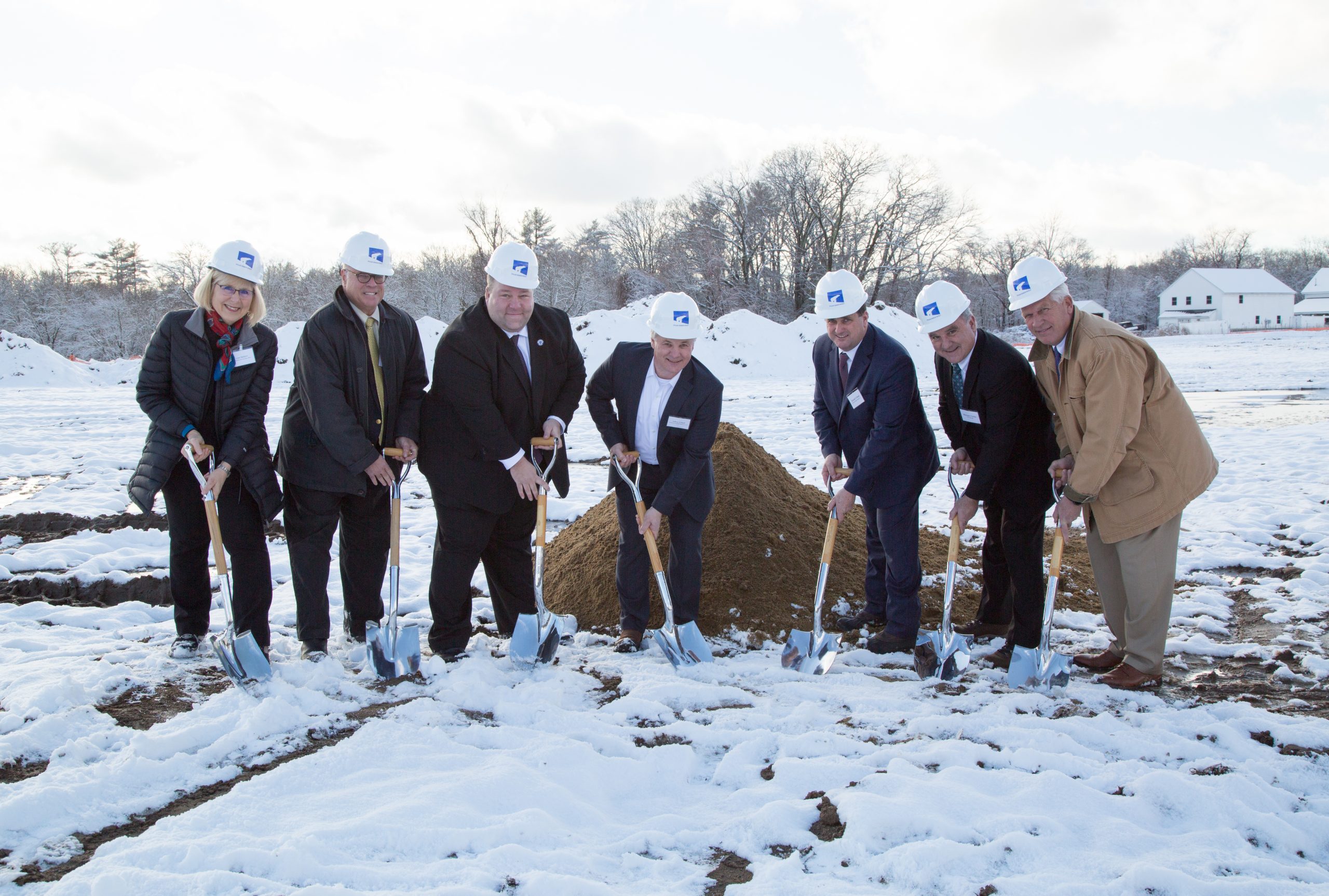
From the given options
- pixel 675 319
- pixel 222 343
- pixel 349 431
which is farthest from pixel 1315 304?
pixel 222 343

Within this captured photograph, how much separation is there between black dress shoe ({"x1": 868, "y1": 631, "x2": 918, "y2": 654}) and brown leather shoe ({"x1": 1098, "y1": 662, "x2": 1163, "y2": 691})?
0.93 metres

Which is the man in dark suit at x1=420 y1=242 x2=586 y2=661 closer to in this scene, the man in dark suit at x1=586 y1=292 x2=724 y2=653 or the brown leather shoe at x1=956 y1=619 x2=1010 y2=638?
the man in dark suit at x1=586 y1=292 x2=724 y2=653

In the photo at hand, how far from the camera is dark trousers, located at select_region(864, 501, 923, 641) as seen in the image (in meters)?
4.51

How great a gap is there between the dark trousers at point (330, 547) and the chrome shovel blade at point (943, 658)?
274cm

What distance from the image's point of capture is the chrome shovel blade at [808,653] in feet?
13.9

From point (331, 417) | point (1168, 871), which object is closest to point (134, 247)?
point (331, 417)

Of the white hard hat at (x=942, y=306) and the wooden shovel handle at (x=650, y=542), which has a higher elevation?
the white hard hat at (x=942, y=306)

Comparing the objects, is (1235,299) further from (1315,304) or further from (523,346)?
(523,346)

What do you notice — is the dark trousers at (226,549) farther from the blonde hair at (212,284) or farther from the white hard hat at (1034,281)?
the white hard hat at (1034,281)

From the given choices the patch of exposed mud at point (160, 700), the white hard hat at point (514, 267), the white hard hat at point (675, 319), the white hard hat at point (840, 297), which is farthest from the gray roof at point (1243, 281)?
the patch of exposed mud at point (160, 700)

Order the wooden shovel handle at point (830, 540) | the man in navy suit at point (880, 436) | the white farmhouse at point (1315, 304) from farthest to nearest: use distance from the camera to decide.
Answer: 1. the white farmhouse at point (1315, 304)
2. the wooden shovel handle at point (830, 540)
3. the man in navy suit at point (880, 436)

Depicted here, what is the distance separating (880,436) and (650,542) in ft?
4.20

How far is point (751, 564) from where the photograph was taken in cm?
511

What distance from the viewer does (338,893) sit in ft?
7.62
